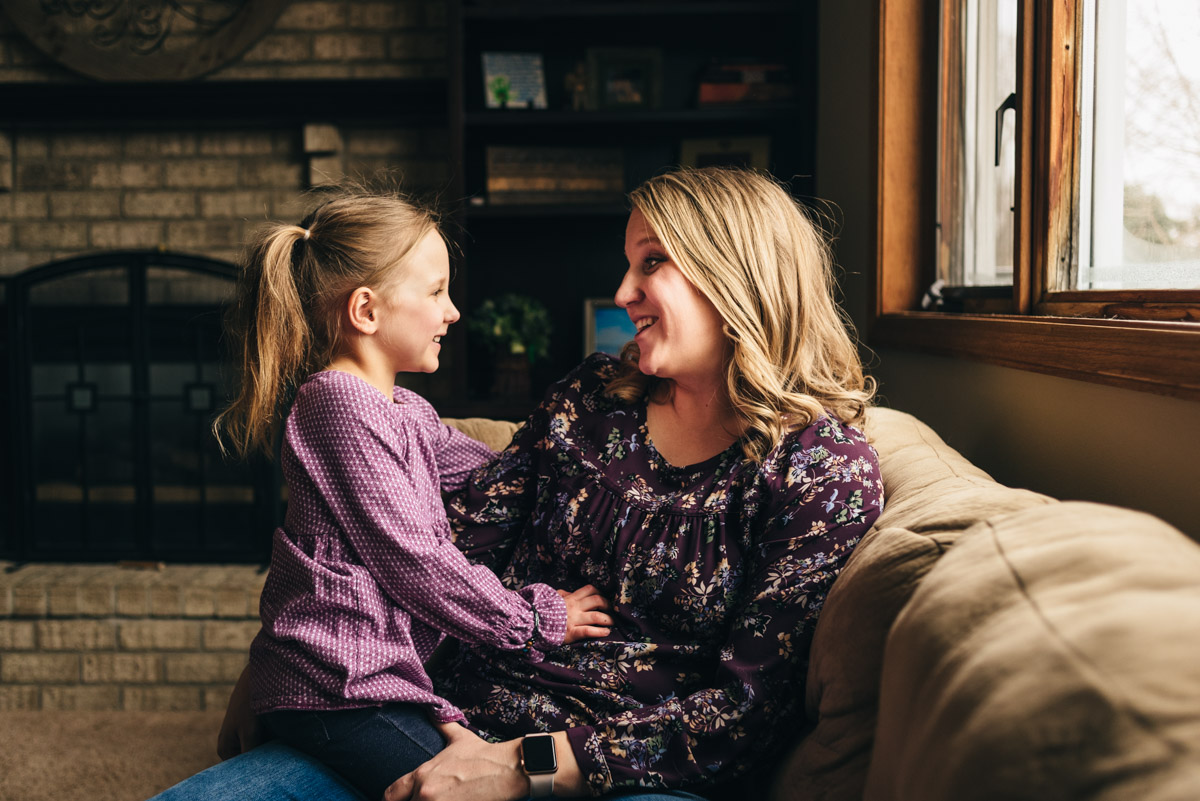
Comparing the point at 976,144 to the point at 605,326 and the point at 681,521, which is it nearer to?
the point at 681,521

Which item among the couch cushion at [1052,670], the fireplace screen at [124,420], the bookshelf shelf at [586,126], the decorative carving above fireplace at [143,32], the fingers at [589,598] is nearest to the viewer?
the couch cushion at [1052,670]

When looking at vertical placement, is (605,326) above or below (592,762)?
above

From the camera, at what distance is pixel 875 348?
2.26 metres

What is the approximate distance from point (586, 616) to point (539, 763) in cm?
22

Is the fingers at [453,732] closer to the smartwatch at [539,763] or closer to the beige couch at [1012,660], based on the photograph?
the smartwatch at [539,763]

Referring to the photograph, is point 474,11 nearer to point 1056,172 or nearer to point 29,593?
point 1056,172

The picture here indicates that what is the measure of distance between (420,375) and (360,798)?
2.16 metres

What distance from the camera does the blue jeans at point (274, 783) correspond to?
978mm

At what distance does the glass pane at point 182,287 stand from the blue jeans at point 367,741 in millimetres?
2318

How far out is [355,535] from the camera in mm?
1105

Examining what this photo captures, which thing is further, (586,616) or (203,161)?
(203,161)

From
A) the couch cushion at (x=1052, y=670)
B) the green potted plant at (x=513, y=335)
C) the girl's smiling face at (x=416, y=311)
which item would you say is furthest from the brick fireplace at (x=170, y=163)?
the couch cushion at (x=1052, y=670)

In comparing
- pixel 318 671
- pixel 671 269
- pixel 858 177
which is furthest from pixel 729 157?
pixel 318 671

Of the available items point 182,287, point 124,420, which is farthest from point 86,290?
point 124,420
